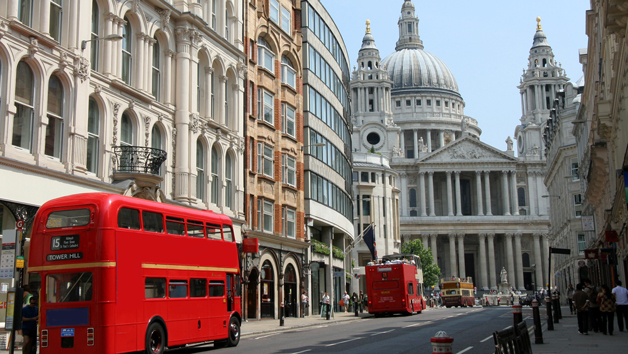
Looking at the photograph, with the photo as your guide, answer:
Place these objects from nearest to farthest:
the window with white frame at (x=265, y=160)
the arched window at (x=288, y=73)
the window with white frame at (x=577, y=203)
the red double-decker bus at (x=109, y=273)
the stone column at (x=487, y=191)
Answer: the red double-decker bus at (x=109, y=273)
the window with white frame at (x=265, y=160)
the arched window at (x=288, y=73)
the window with white frame at (x=577, y=203)
the stone column at (x=487, y=191)

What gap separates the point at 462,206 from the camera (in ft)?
461

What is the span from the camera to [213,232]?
2258cm

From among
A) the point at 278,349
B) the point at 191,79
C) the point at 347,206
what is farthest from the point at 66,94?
the point at 347,206

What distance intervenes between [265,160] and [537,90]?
11583 cm

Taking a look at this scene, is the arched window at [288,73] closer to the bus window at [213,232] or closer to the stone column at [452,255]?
the bus window at [213,232]

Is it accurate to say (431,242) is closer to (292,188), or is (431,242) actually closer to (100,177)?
(292,188)

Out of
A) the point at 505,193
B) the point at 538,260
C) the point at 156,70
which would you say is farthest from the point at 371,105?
the point at 156,70

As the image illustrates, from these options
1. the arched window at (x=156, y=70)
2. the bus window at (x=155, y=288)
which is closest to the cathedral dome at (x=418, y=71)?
the arched window at (x=156, y=70)

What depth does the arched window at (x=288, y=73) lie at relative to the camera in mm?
46000

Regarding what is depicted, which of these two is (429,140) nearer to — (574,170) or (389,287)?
(574,170)

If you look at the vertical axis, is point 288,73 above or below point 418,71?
below

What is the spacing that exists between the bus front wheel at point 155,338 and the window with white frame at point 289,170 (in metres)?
25.5

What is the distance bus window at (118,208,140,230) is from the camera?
18125mm

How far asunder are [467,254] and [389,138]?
27891 millimetres
